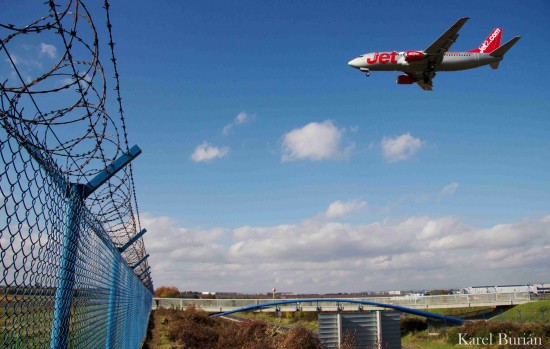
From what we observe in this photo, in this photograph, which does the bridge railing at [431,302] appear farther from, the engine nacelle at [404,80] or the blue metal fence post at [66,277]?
the blue metal fence post at [66,277]

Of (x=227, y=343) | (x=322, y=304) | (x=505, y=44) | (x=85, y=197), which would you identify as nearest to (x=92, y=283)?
(x=85, y=197)

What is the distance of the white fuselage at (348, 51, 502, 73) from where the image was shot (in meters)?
28.9

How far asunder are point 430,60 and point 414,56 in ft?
3.88

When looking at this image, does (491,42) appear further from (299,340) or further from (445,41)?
(299,340)

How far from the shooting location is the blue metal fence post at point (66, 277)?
318cm

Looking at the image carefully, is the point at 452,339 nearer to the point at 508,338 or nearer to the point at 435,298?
the point at 508,338

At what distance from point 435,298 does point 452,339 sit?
1508 cm

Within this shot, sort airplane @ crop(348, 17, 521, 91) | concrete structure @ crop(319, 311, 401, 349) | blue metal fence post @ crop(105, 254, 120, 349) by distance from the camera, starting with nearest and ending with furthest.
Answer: blue metal fence post @ crop(105, 254, 120, 349) < concrete structure @ crop(319, 311, 401, 349) < airplane @ crop(348, 17, 521, 91)

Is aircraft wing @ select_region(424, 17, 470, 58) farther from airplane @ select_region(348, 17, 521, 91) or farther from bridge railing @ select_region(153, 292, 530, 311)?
bridge railing @ select_region(153, 292, 530, 311)

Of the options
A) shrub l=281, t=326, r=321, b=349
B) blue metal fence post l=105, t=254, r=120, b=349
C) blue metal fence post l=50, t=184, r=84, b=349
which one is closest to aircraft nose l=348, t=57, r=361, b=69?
shrub l=281, t=326, r=321, b=349

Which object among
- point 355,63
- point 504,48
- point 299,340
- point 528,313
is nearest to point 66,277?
point 299,340

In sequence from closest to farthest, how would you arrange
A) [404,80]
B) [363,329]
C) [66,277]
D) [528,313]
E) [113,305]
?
[66,277] → [113,305] → [363,329] → [404,80] → [528,313]

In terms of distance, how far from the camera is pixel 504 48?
31031 mm

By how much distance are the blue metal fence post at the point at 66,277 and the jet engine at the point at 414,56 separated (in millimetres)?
27362
